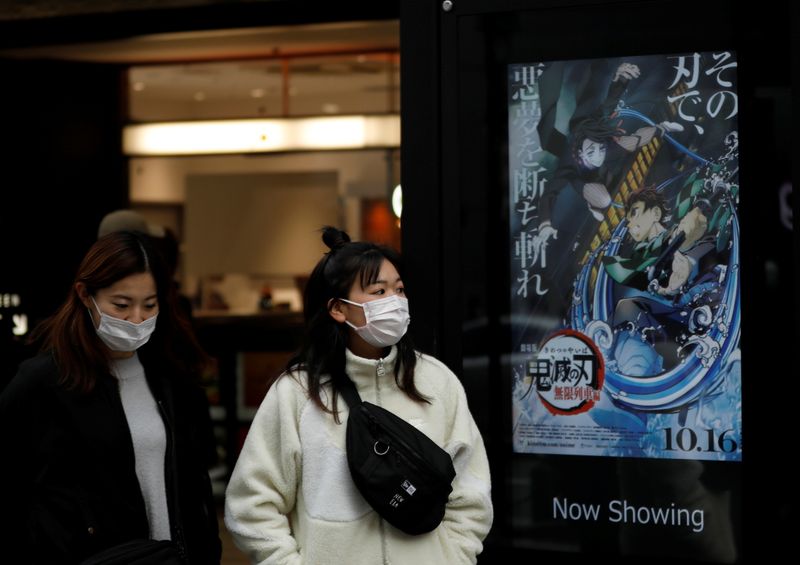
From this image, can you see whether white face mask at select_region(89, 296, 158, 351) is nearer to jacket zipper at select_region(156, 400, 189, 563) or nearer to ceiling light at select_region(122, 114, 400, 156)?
jacket zipper at select_region(156, 400, 189, 563)

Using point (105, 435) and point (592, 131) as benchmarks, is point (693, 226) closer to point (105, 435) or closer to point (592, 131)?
point (592, 131)

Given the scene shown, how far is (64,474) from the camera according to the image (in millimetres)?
3066

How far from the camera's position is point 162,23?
22.3 ft

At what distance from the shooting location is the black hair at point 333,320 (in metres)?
3.08

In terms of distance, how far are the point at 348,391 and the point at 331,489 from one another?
0.27m

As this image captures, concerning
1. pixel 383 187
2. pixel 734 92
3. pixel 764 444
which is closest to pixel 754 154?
pixel 734 92

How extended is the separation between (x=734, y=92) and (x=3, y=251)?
563cm

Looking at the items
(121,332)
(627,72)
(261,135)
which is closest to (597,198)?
(627,72)

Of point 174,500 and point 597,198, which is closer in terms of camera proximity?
point 174,500

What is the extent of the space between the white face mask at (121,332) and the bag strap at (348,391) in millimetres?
579

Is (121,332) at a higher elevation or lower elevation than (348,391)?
higher

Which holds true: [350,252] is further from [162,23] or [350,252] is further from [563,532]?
[162,23]

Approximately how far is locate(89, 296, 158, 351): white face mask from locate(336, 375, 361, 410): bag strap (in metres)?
0.58

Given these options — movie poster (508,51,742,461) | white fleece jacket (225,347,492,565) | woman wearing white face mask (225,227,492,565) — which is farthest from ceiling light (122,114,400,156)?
white fleece jacket (225,347,492,565)
